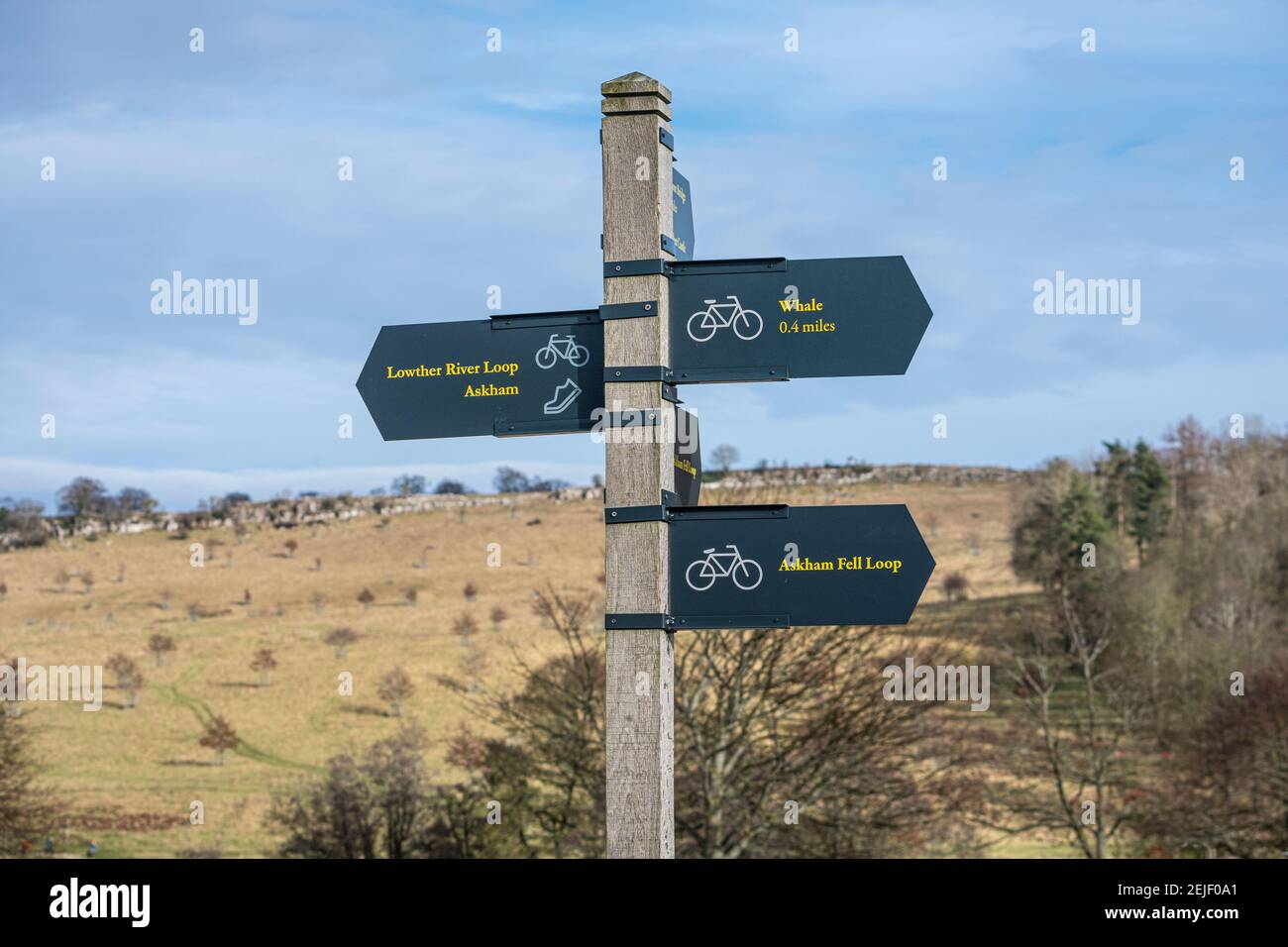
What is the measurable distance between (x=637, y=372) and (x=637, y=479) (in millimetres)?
379

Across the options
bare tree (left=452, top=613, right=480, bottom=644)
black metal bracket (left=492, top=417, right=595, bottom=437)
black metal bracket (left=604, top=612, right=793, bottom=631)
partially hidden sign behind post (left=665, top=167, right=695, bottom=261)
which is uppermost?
partially hidden sign behind post (left=665, top=167, right=695, bottom=261)

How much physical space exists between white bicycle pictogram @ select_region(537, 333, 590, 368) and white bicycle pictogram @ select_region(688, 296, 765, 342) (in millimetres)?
447

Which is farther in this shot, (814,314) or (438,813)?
(438,813)

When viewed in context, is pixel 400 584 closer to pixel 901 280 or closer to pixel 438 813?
pixel 438 813

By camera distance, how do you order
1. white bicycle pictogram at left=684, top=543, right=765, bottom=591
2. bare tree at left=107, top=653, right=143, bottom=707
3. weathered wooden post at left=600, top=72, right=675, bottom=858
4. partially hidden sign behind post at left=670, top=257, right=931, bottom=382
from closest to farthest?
weathered wooden post at left=600, top=72, right=675, bottom=858, white bicycle pictogram at left=684, top=543, right=765, bottom=591, partially hidden sign behind post at left=670, top=257, right=931, bottom=382, bare tree at left=107, top=653, right=143, bottom=707

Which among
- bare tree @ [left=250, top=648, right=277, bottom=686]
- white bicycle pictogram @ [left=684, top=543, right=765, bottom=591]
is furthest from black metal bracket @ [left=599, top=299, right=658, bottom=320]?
bare tree @ [left=250, top=648, right=277, bottom=686]

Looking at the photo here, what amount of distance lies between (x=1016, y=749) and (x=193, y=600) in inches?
2540

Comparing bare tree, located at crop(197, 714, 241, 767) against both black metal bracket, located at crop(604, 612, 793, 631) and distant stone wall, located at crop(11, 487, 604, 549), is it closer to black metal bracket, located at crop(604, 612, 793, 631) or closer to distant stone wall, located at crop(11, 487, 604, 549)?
distant stone wall, located at crop(11, 487, 604, 549)

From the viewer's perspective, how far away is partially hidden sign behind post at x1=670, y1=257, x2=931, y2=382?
193 inches

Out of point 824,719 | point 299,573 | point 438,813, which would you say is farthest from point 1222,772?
point 299,573

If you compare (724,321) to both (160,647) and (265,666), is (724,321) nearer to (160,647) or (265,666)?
(265,666)

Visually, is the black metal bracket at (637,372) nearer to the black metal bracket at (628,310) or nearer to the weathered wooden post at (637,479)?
the weathered wooden post at (637,479)

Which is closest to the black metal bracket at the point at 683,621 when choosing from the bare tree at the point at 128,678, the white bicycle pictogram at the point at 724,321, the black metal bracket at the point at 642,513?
the black metal bracket at the point at 642,513

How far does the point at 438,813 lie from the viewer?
29.8 meters
